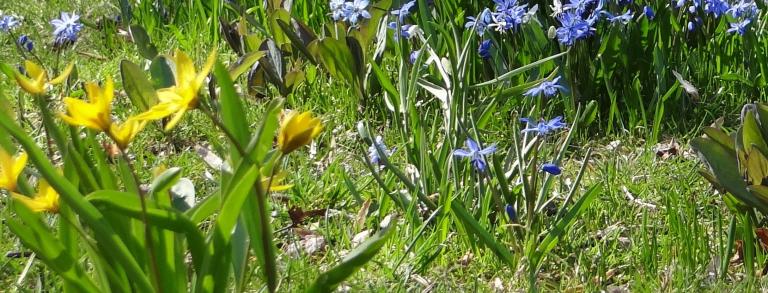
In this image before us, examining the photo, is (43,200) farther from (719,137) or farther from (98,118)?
(719,137)

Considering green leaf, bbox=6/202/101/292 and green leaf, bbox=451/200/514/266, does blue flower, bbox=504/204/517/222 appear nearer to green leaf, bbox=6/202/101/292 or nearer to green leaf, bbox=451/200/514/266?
green leaf, bbox=451/200/514/266

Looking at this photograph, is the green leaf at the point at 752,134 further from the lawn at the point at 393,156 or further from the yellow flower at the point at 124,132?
the yellow flower at the point at 124,132

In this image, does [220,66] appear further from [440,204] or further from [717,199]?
[717,199]

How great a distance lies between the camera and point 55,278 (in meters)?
1.98

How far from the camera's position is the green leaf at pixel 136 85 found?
197 cm

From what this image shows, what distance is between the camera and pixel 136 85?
2.01 metres

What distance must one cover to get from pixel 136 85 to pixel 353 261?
0.68m

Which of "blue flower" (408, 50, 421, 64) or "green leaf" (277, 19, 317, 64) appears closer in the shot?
"blue flower" (408, 50, 421, 64)

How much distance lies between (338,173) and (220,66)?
1.25m

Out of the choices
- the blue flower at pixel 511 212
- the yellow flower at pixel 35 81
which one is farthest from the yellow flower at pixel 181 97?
the blue flower at pixel 511 212

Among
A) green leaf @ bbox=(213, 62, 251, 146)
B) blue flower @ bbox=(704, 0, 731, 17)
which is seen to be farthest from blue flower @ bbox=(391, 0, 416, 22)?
green leaf @ bbox=(213, 62, 251, 146)

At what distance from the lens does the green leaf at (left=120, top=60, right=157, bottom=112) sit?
197cm

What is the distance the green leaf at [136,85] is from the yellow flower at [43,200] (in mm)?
410

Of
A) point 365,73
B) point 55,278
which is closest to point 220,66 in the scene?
point 55,278
